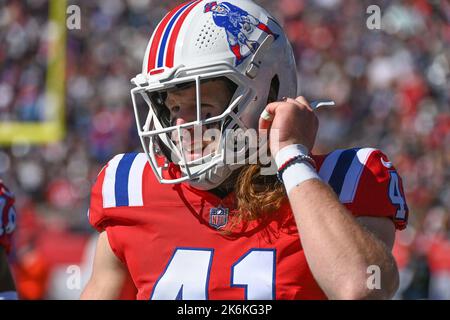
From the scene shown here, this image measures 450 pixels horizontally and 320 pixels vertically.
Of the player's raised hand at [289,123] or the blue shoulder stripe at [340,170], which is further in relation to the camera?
the blue shoulder stripe at [340,170]

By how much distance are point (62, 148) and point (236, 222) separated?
21.9 feet

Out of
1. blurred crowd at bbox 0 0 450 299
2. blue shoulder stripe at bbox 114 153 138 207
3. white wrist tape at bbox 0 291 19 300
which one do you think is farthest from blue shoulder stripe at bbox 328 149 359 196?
blurred crowd at bbox 0 0 450 299

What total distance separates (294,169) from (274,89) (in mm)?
383

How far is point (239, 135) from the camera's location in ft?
6.20

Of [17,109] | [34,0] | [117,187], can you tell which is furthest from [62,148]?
[117,187]

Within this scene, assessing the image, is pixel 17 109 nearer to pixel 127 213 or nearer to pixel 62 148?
pixel 62 148

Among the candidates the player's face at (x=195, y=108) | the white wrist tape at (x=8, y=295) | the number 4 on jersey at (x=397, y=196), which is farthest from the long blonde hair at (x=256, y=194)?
the white wrist tape at (x=8, y=295)

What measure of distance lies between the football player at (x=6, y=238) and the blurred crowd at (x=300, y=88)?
14.0 ft

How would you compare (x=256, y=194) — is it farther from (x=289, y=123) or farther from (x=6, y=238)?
(x=6, y=238)

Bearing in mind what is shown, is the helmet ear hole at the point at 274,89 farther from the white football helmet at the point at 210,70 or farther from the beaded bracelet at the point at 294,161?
the beaded bracelet at the point at 294,161

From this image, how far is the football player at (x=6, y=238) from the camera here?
102 inches

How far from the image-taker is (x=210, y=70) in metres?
1.88

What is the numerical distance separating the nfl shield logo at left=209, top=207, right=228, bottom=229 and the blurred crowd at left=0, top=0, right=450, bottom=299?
5168 mm
